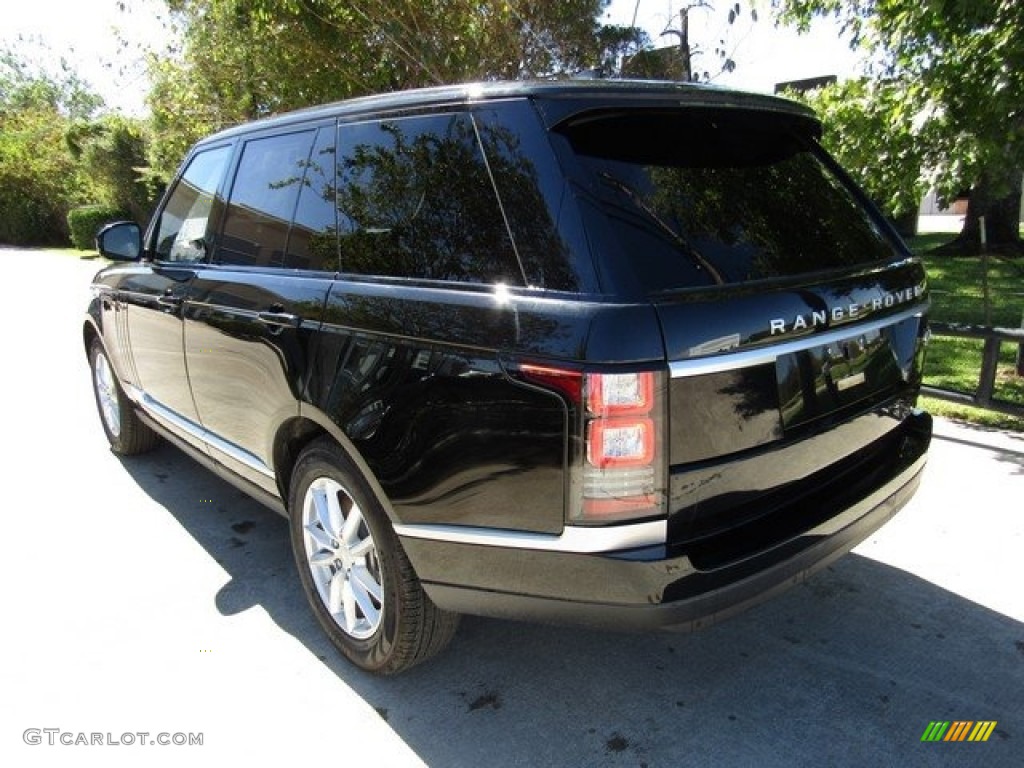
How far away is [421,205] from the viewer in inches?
93.4

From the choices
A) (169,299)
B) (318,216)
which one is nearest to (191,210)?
(169,299)

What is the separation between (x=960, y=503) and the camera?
13.0 ft

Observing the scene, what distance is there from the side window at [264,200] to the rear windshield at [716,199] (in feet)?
4.40

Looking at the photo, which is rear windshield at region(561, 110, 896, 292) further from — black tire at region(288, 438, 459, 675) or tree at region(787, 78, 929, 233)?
tree at region(787, 78, 929, 233)

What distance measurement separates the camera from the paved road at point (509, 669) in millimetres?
2365

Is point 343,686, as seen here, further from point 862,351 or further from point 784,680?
point 862,351

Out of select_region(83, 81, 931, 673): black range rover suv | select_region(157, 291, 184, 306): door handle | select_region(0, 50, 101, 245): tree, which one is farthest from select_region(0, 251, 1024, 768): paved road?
select_region(0, 50, 101, 245): tree

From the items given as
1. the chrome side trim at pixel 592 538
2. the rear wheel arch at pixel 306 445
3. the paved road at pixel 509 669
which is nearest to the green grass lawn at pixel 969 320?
the paved road at pixel 509 669

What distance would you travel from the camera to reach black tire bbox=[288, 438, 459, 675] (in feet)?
8.00

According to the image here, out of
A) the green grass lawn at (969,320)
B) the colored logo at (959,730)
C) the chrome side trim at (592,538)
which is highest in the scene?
the chrome side trim at (592,538)

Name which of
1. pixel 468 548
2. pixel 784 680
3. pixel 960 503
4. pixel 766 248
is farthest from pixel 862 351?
pixel 960 503

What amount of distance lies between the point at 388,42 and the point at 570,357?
7384 millimetres

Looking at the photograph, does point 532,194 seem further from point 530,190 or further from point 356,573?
point 356,573

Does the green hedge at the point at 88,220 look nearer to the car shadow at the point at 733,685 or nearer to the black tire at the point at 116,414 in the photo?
the black tire at the point at 116,414
